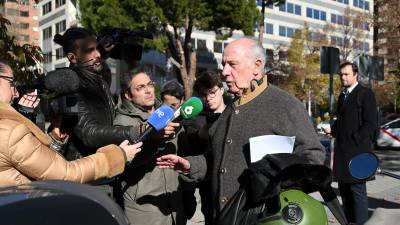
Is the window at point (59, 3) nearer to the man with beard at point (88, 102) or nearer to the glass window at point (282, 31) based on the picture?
the glass window at point (282, 31)

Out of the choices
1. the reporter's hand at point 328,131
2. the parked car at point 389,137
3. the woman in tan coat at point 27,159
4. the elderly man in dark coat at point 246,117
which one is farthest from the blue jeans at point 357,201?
the parked car at point 389,137

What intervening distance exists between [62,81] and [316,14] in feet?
235

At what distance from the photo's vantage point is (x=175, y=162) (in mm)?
3188

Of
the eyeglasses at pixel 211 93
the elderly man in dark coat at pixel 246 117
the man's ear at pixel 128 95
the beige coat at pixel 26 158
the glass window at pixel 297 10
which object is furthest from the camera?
the glass window at pixel 297 10

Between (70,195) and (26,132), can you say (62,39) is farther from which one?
(70,195)

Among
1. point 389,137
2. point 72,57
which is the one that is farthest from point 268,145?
point 389,137

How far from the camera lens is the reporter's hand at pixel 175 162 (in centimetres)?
316

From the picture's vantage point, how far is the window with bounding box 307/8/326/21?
70.8m

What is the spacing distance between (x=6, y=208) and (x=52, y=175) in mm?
791

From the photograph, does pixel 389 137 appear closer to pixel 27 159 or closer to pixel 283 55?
pixel 27 159

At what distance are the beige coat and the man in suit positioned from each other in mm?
3600

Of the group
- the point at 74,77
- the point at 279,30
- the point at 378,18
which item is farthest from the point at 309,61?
the point at 74,77

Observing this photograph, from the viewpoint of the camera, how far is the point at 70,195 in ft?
6.23

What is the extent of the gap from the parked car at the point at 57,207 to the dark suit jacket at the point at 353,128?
4.03 m
